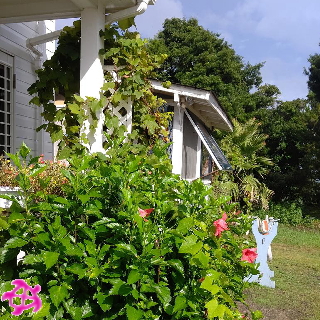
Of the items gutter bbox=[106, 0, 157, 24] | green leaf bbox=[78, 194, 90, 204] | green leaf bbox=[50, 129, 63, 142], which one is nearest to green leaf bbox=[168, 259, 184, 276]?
green leaf bbox=[78, 194, 90, 204]

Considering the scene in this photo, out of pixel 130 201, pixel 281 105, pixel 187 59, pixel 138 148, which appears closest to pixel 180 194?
pixel 130 201

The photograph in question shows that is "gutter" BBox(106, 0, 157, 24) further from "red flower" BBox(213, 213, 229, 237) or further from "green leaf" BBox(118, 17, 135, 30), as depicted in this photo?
"red flower" BBox(213, 213, 229, 237)

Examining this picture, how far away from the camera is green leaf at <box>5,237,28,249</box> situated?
2.58 m

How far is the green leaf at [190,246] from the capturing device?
248 centimetres

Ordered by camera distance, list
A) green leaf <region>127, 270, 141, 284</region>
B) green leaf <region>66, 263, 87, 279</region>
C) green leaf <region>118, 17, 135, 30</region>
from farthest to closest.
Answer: green leaf <region>118, 17, 135, 30</region>, green leaf <region>66, 263, 87, 279</region>, green leaf <region>127, 270, 141, 284</region>

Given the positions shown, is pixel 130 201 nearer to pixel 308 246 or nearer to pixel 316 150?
pixel 308 246

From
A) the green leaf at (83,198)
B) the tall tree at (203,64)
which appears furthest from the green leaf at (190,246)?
the tall tree at (203,64)

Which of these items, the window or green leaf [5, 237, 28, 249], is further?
the window

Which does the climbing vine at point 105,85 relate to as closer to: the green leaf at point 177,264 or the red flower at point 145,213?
the red flower at point 145,213

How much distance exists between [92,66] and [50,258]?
3.02 meters

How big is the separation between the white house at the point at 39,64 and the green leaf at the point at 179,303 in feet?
9.01

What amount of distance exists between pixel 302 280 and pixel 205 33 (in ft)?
75.7

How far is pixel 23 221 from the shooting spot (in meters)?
2.72

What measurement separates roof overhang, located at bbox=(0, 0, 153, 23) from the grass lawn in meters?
4.28
